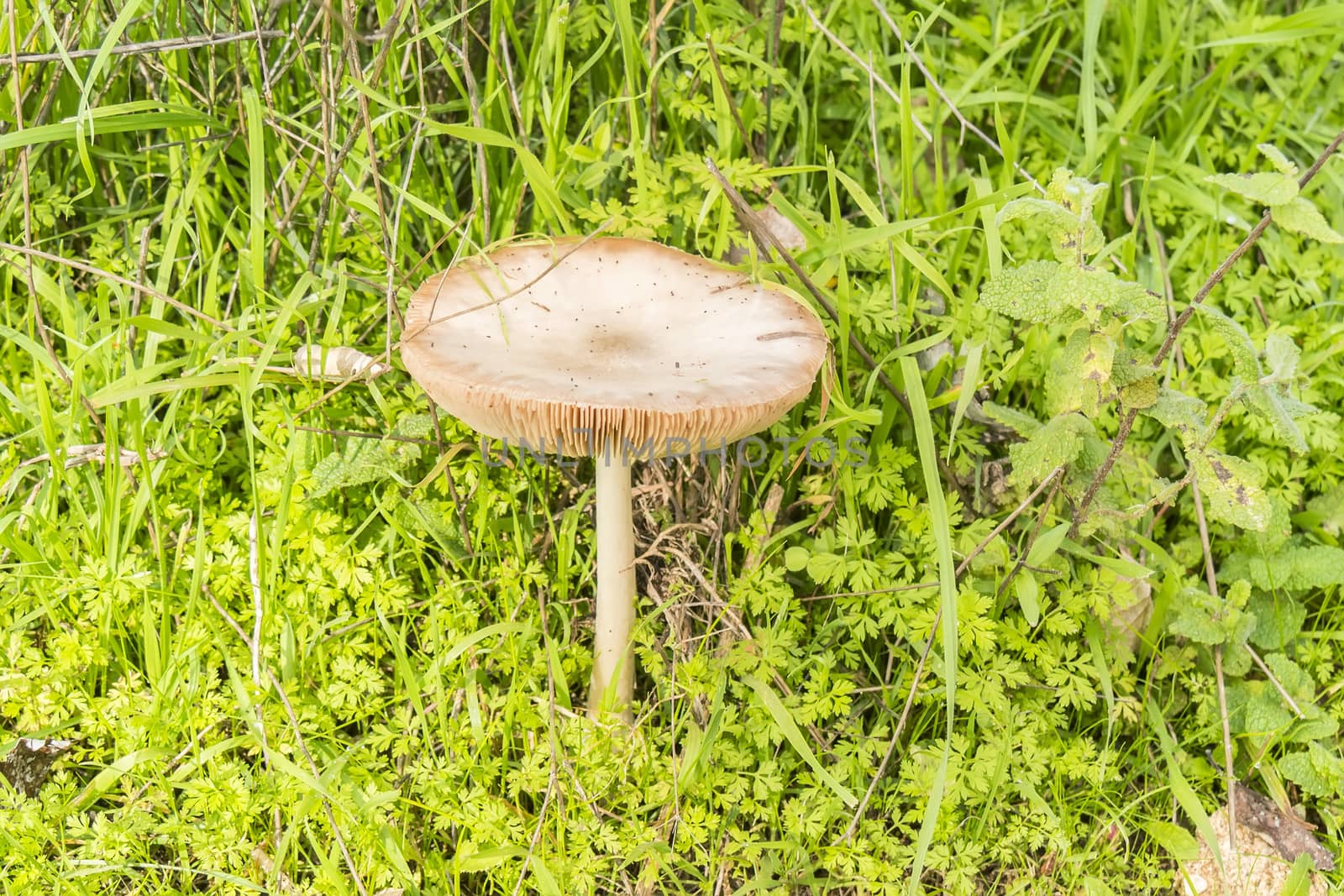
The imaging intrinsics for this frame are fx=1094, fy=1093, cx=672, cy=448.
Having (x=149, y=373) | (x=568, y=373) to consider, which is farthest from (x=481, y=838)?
(x=149, y=373)

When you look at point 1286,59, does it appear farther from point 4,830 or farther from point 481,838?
point 4,830

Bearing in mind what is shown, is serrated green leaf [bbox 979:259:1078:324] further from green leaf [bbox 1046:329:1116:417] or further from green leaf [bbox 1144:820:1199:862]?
green leaf [bbox 1144:820:1199:862]

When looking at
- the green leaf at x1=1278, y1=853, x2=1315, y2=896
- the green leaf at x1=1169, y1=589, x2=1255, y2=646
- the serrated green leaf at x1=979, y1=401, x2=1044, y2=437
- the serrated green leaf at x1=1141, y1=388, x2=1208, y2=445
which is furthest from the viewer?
the green leaf at x1=1169, y1=589, x2=1255, y2=646

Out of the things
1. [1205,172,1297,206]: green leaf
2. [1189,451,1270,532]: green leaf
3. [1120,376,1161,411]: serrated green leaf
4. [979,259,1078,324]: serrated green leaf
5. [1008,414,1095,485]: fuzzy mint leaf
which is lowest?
[1189,451,1270,532]: green leaf

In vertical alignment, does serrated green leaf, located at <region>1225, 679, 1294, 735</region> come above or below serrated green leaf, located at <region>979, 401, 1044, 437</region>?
below

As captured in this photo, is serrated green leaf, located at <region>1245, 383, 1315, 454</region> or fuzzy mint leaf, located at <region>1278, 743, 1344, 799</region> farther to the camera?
fuzzy mint leaf, located at <region>1278, 743, 1344, 799</region>

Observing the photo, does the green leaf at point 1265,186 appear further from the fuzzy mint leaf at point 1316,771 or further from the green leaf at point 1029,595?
the fuzzy mint leaf at point 1316,771

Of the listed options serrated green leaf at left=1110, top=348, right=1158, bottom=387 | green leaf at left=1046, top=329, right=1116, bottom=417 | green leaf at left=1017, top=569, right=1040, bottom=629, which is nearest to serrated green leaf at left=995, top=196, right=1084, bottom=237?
green leaf at left=1046, top=329, right=1116, bottom=417
